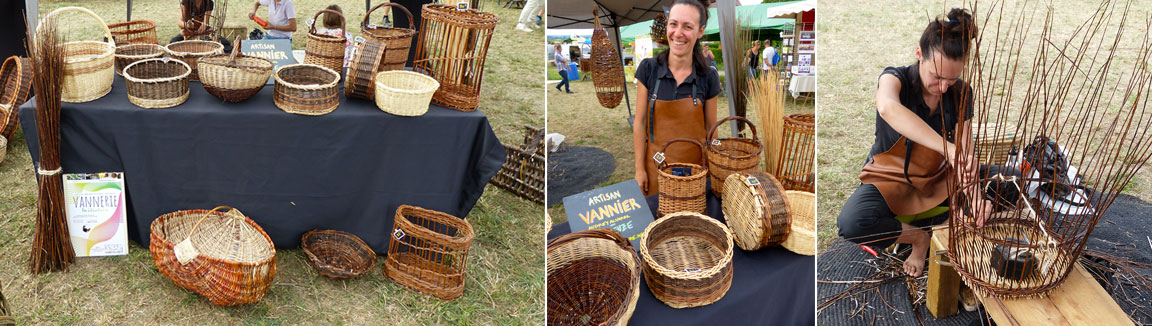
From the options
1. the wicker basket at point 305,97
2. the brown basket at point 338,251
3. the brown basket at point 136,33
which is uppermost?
the brown basket at point 136,33

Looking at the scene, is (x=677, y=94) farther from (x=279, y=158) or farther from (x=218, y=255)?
→ (x=218, y=255)

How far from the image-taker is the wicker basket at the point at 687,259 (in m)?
1.84

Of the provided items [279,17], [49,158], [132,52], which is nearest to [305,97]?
[49,158]

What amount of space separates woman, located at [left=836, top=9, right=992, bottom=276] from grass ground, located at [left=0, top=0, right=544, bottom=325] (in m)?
1.36

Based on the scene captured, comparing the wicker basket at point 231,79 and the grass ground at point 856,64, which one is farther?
the grass ground at point 856,64

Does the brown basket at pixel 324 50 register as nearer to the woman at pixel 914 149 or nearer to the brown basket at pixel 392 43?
the brown basket at pixel 392 43

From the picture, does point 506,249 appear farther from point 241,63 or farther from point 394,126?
point 241,63

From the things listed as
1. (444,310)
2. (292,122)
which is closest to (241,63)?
(292,122)

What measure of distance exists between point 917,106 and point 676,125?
38.0 inches

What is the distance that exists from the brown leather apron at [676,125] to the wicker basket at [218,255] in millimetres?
1603

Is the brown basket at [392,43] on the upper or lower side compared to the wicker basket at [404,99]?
upper

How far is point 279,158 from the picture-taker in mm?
2830

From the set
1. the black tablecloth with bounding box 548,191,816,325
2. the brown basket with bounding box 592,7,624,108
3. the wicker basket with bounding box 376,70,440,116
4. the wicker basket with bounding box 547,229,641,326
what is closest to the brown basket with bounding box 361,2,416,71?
the wicker basket with bounding box 376,70,440,116

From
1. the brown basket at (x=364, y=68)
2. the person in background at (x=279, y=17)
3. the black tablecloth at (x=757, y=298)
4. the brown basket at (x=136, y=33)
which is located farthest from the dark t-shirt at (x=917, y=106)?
the person in background at (x=279, y=17)
